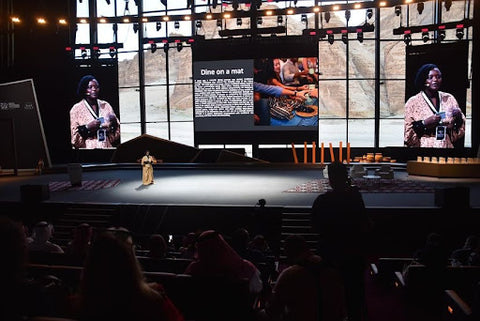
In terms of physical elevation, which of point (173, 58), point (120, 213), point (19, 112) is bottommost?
point (120, 213)

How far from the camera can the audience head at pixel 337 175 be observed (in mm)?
3338

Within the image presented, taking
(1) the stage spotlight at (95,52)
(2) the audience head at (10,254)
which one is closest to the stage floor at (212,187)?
(1) the stage spotlight at (95,52)

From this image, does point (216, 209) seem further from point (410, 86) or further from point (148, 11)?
point (148, 11)

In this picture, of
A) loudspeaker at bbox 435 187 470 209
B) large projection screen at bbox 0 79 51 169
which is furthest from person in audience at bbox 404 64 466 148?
large projection screen at bbox 0 79 51 169

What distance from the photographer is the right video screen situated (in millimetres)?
15836

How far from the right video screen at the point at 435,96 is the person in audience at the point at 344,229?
14151mm

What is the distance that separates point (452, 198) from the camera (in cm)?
818

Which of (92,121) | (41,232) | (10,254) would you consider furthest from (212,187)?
(10,254)

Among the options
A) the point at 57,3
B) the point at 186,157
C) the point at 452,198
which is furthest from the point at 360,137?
the point at 452,198

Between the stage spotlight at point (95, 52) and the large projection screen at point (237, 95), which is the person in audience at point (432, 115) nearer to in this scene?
the large projection screen at point (237, 95)

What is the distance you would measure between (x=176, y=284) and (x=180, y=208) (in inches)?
224

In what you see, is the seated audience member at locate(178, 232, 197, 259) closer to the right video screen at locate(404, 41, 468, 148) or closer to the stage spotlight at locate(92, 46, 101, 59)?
the right video screen at locate(404, 41, 468, 148)

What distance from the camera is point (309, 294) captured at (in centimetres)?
284

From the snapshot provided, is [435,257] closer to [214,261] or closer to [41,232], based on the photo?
[214,261]
